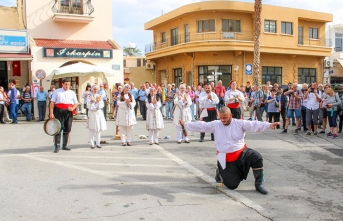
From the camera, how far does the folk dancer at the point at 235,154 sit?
599cm

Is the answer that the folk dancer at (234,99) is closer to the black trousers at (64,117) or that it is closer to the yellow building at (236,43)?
the black trousers at (64,117)

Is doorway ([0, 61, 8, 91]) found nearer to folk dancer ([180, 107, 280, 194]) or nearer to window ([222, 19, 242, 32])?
window ([222, 19, 242, 32])

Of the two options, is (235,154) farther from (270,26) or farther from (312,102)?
(270,26)

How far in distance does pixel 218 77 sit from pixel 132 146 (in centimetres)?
2017

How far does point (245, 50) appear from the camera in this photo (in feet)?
95.0

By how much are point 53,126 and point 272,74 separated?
25.9m

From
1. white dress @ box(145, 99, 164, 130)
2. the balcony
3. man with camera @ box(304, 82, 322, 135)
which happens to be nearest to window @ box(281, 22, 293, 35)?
the balcony

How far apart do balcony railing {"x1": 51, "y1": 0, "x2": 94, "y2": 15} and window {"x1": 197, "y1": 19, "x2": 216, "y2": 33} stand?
10.1m

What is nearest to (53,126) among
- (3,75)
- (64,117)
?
(64,117)

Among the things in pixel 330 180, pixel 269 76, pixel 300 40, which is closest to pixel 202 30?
pixel 269 76

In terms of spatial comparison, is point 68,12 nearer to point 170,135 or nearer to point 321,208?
point 170,135

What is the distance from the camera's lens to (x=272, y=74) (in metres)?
32.0

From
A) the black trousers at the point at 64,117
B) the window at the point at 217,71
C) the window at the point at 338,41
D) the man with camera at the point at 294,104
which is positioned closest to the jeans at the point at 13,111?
the black trousers at the point at 64,117

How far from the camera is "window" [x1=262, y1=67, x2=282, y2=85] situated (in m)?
31.6
